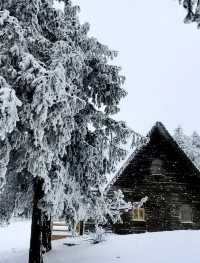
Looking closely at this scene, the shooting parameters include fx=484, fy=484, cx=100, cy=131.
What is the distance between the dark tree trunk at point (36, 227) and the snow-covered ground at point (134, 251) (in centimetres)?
111

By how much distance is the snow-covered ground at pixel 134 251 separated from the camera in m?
13.9

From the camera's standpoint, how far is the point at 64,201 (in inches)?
588

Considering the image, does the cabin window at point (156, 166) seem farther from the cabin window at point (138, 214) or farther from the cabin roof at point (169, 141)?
the cabin window at point (138, 214)

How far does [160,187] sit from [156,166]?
1243 mm

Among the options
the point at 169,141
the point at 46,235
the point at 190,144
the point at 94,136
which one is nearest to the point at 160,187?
the point at 169,141

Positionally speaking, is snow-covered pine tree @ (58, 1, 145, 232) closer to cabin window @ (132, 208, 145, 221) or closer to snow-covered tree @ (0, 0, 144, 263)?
snow-covered tree @ (0, 0, 144, 263)

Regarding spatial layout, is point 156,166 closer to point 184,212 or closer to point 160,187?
point 160,187

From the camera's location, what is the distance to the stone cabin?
27094 mm

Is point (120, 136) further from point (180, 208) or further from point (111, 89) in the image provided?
point (180, 208)

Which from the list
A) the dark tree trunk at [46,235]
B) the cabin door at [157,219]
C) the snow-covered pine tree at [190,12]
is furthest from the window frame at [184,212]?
the snow-covered pine tree at [190,12]

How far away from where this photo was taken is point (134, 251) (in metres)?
15.1

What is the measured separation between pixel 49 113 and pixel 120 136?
13.3ft

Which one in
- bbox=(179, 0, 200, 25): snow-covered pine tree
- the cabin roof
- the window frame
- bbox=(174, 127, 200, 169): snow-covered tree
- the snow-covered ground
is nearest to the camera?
bbox=(179, 0, 200, 25): snow-covered pine tree

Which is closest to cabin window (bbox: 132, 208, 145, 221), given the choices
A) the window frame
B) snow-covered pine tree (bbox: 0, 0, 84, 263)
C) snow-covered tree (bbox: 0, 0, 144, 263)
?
the window frame
